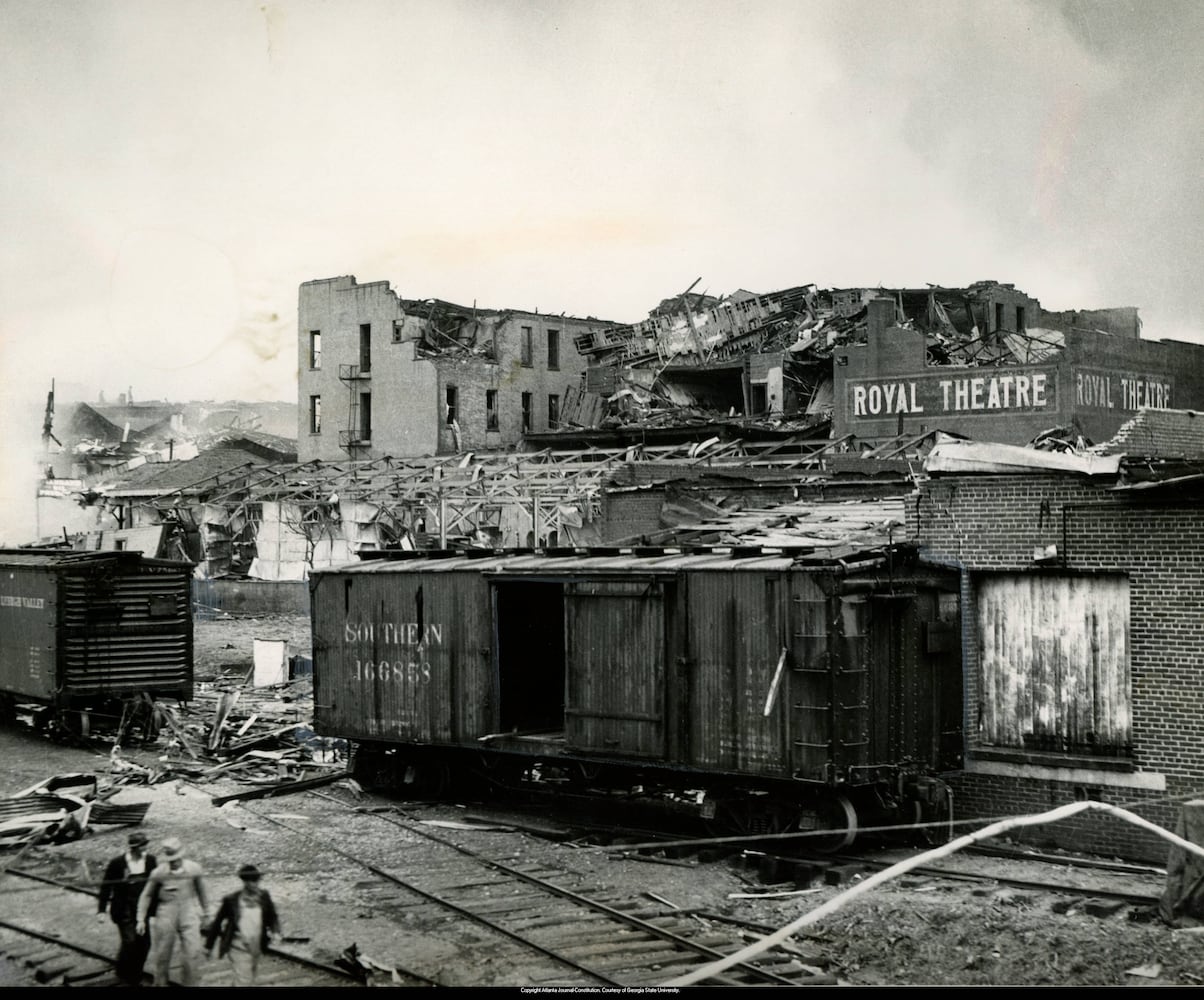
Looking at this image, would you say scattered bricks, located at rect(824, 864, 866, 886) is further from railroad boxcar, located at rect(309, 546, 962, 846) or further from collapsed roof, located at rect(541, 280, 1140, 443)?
collapsed roof, located at rect(541, 280, 1140, 443)

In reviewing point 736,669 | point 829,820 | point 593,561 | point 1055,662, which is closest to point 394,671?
point 593,561

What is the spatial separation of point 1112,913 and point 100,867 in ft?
36.0

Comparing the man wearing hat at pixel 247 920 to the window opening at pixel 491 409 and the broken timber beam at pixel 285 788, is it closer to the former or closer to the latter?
the broken timber beam at pixel 285 788

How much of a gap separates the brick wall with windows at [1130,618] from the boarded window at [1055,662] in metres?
0.15

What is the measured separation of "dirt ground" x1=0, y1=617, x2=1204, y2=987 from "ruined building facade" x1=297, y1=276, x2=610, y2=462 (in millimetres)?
42161

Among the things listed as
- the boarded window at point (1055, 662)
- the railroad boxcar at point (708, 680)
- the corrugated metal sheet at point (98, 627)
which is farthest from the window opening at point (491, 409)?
the boarded window at point (1055, 662)

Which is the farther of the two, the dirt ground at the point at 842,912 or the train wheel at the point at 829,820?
the train wheel at the point at 829,820

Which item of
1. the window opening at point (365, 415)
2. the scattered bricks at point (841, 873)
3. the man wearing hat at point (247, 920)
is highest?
the window opening at point (365, 415)

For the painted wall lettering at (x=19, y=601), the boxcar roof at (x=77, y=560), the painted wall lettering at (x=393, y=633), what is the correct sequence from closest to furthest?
the painted wall lettering at (x=393, y=633) < the boxcar roof at (x=77, y=560) < the painted wall lettering at (x=19, y=601)

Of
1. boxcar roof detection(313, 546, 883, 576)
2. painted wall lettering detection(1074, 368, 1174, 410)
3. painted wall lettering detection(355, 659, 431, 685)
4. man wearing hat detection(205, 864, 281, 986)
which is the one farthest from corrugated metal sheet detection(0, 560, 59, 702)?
painted wall lettering detection(1074, 368, 1174, 410)

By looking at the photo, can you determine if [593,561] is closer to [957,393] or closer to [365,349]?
[957,393]

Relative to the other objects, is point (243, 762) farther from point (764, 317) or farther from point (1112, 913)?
point (764, 317)

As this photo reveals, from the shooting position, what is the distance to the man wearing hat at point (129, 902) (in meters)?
10.6

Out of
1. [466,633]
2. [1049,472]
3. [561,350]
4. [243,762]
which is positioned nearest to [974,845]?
[1049,472]
